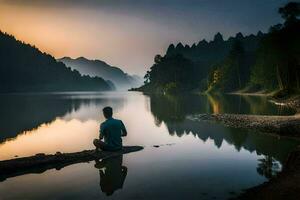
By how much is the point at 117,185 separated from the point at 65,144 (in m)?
14.2

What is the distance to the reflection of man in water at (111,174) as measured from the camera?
45.4ft

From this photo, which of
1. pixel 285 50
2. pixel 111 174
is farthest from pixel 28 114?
pixel 285 50

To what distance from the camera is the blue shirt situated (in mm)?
18594

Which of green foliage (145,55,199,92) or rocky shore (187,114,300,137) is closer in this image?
rocky shore (187,114,300,137)

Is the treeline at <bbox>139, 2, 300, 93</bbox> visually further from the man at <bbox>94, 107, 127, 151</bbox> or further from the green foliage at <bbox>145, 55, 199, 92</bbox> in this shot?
the man at <bbox>94, 107, 127, 151</bbox>

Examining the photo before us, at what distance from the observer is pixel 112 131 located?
62.1ft

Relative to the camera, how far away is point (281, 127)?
2819 cm

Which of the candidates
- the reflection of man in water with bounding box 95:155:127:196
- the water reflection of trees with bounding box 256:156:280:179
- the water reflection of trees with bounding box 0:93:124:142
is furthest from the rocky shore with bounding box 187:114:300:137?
the water reflection of trees with bounding box 0:93:124:142

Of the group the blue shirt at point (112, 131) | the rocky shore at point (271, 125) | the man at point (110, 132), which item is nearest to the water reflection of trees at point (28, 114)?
the man at point (110, 132)

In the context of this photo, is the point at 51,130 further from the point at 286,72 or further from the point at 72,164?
the point at 286,72

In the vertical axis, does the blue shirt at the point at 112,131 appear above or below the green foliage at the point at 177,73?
below

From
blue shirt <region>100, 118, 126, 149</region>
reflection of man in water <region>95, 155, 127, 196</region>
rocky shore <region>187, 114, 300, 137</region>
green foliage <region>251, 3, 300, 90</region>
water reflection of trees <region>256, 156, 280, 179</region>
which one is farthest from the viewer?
green foliage <region>251, 3, 300, 90</region>

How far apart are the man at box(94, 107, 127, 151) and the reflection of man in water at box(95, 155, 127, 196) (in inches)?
33.2

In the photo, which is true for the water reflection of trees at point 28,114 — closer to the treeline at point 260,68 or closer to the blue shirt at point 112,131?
the blue shirt at point 112,131
